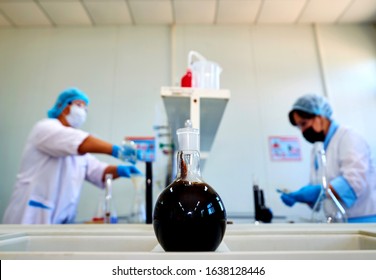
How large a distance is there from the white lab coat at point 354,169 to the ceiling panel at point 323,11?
4.54ft

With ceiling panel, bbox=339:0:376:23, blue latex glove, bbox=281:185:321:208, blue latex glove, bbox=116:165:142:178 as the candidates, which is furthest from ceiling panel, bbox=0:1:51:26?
ceiling panel, bbox=339:0:376:23

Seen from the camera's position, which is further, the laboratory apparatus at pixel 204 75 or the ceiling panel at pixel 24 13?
the ceiling panel at pixel 24 13

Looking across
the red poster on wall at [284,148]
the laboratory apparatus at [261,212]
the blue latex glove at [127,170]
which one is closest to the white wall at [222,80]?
the red poster on wall at [284,148]

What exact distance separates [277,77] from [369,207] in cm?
135

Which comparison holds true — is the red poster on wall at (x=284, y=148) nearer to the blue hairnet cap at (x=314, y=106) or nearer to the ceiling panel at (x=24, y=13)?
the blue hairnet cap at (x=314, y=106)

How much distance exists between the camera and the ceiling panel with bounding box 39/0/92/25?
213 cm

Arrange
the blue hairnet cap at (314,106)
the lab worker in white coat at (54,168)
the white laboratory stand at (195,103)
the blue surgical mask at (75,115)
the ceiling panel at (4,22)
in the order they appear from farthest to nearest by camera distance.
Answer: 1. the ceiling panel at (4,22)
2. the blue surgical mask at (75,115)
3. the blue hairnet cap at (314,106)
4. the lab worker in white coat at (54,168)
5. the white laboratory stand at (195,103)

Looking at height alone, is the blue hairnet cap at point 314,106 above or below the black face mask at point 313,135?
above

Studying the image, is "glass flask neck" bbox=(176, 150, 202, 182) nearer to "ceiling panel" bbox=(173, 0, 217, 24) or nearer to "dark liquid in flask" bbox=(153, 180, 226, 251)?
"dark liquid in flask" bbox=(153, 180, 226, 251)

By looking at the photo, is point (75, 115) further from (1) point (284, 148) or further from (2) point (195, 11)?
(1) point (284, 148)

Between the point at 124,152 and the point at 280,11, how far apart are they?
1.92 m

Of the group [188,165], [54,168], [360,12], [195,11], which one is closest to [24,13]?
[195,11]

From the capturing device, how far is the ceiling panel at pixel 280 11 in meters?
2.14

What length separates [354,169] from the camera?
1.20 meters
